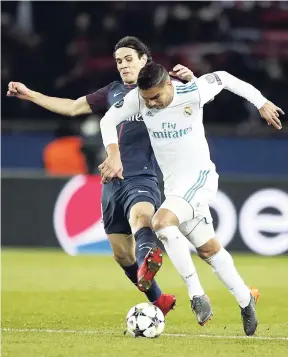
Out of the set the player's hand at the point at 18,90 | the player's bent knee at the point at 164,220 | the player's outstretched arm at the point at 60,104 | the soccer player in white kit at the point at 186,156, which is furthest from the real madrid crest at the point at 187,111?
the player's hand at the point at 18,90

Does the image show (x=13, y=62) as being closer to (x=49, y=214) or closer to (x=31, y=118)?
(x=31, y=118)

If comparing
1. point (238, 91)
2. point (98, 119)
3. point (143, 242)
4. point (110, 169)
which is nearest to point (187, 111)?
point (238, 91)

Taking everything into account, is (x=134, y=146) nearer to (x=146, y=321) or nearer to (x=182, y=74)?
(x=182, y=74)

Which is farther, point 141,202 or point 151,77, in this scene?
point 141,202

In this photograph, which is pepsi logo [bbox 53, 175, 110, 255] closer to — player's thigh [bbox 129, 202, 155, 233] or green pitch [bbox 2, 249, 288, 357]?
green pitch [bbox 2, 249, 288, 357]

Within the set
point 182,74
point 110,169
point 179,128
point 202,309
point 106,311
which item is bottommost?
point 106,311

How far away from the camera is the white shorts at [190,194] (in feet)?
24.5

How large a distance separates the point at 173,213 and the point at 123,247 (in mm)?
1062

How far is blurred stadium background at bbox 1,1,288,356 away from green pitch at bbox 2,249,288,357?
0.79 ft

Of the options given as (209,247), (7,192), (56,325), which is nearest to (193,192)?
(209,247)

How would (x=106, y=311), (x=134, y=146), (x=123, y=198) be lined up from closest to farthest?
(x=123, y=198)
(x=134, y=146)
(x=106, y=311)

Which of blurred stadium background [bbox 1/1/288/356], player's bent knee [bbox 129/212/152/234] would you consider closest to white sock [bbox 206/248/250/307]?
player's bent knee [bbox 129/212/152/234]

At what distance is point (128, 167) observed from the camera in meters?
8.29

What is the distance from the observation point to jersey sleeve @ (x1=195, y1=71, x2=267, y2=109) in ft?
25.1
